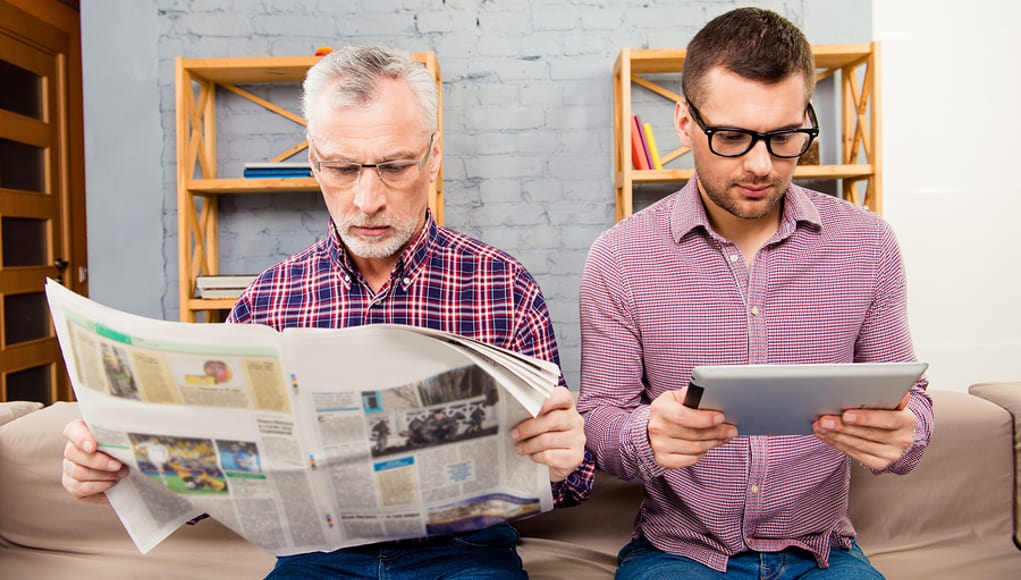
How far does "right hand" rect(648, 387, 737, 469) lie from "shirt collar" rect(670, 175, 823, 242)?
0.35m

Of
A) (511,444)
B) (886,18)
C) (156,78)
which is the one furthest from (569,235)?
(511,444)

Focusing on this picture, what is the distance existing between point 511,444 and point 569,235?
6.72ft

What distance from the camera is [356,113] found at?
1111 millimetres

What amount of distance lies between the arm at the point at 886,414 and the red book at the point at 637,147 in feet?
4.95

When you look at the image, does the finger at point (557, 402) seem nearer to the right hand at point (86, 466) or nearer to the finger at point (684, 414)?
the finger at point (684, 414)

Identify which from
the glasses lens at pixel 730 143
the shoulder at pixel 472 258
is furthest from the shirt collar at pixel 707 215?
the shoulder at pixel 472 258

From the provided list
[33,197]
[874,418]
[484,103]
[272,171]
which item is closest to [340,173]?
[874,418]

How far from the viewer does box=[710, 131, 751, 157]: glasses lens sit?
1132 millimetres

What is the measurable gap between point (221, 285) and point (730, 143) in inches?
79.1

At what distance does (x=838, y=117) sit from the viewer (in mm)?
2848

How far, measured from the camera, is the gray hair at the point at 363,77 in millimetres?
1120

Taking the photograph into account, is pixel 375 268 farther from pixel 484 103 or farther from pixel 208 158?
pixel 208 158

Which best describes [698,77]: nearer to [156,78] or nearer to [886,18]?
[886,18]

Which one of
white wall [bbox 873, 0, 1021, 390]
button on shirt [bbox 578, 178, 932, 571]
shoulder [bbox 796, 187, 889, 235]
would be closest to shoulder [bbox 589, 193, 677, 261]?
button on shirt [bbox 578, 178, 932, 571]
